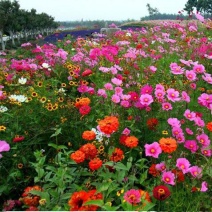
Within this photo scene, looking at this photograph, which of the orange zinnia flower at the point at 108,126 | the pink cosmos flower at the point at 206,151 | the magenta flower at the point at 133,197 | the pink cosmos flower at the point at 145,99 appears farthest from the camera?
the pink cosmos flower at the point at 145,99

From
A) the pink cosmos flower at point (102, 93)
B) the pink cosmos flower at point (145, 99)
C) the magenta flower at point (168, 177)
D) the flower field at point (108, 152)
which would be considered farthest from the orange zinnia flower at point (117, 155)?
the pink cosmos flower at point (102, 93)

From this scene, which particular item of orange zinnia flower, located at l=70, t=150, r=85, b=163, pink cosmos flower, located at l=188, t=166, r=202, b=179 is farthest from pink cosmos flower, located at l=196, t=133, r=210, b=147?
orange zinnia flower, located at l=70, t=150, r=85, b=163

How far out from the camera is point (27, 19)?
38656 mm

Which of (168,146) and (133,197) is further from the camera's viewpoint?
(168,146)

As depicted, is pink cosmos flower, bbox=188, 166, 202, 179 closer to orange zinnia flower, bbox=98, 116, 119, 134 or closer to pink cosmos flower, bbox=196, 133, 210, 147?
pink cosmos flower, bbox=196, 133, 210, 147

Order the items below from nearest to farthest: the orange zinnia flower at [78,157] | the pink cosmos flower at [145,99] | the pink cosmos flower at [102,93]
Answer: the orange zinnia flower at [78,157]
the pink cosmos flower at [145,99]
the pink cosmos flower at [102,93]

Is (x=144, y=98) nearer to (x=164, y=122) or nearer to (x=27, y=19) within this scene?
(x=164, y=122)

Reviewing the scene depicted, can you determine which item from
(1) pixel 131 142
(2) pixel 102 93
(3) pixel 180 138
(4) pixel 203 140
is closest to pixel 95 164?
(1) pixel 131 142

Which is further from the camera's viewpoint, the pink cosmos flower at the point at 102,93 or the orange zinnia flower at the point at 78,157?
the pink cosmos flower at the point at 102,93

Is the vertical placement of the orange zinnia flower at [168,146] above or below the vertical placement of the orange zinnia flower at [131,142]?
above

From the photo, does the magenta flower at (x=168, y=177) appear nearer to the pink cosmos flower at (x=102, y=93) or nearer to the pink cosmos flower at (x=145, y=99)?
the pink cosmos flower at (x=145, y=99)

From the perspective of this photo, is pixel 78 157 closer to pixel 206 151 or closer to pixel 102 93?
pixel 206 151

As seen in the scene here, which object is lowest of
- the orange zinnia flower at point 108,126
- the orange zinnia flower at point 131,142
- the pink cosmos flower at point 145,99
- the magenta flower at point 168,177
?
the magenta flower at point 168,177

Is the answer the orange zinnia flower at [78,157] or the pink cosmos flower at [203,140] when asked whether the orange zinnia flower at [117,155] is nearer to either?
the orange zinnia flower at [78,157]
